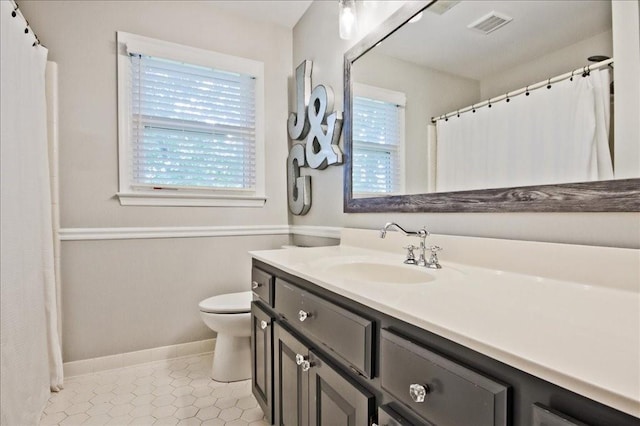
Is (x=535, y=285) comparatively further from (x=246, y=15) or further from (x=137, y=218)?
(x=246, y=15)

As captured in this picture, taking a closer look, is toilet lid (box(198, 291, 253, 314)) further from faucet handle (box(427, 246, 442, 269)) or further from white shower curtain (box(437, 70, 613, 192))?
white shower curtain (box(437, 70, 613, 192))

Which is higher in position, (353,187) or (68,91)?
(68,91)

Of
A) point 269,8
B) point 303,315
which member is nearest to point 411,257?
point 303,315

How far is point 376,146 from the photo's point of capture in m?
1.71

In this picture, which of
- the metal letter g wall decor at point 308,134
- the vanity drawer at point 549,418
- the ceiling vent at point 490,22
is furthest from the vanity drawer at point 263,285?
the ceiling vent at point 490,22

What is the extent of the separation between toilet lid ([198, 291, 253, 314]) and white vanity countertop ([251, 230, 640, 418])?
37.1 inches

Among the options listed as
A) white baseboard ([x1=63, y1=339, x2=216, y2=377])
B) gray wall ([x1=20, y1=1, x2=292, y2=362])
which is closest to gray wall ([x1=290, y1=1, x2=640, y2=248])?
gray wall ([x1=20, y1=1, x2=292, y2=362])

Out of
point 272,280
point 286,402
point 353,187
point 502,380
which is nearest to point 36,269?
point 272,280

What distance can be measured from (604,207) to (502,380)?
623 millimetres

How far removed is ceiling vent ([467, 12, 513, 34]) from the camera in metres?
1.12

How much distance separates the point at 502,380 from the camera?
0.50 metres

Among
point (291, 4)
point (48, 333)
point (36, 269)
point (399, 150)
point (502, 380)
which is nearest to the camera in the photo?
point (502, 380)

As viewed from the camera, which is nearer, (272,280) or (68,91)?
(272,280)

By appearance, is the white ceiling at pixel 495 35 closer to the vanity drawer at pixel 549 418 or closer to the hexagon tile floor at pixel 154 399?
the vanity drawer at pixel 549 418
